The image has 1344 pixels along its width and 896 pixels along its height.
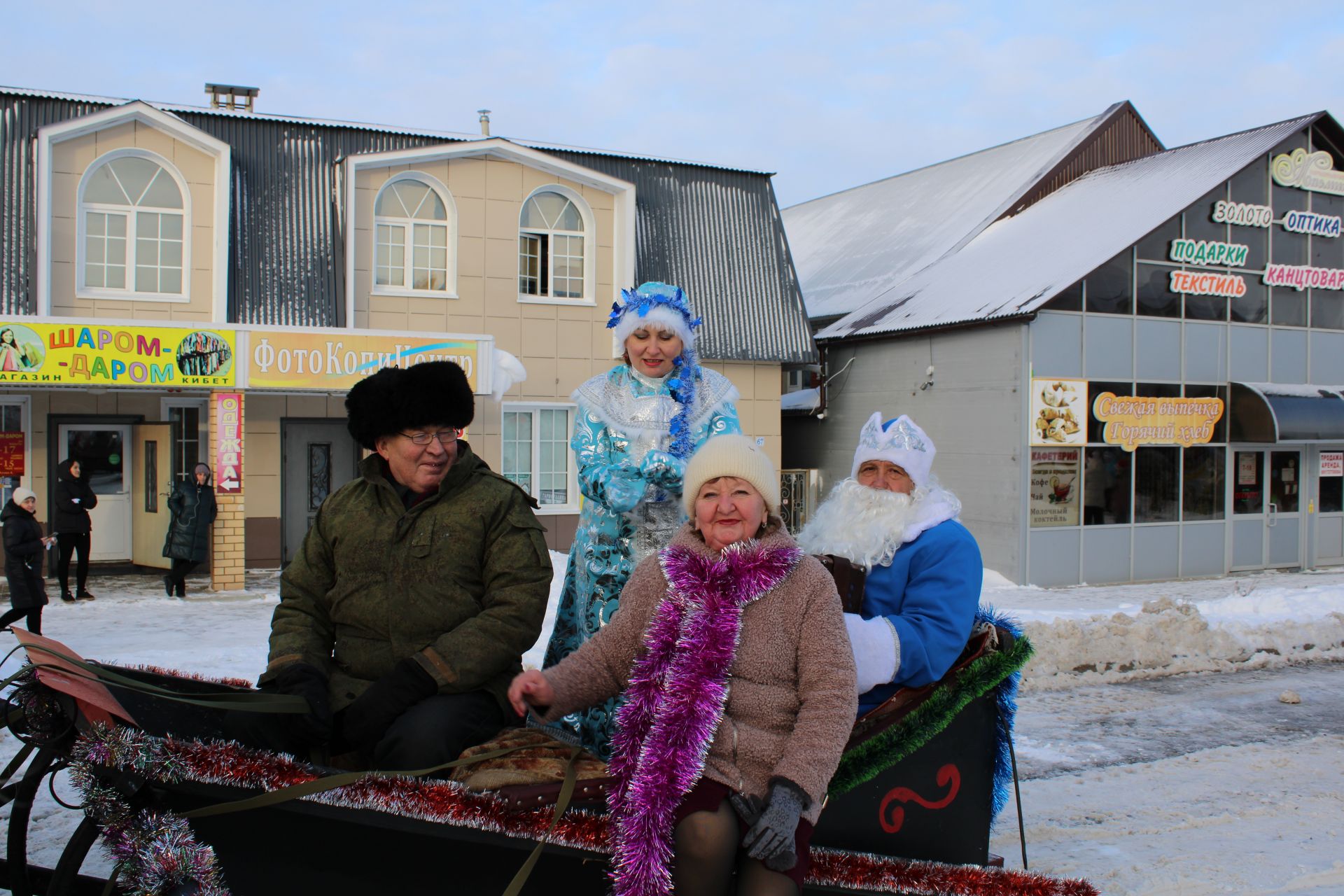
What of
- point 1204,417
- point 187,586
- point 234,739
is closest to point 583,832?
point 234,739

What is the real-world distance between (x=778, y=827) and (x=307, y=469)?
12.7 meters

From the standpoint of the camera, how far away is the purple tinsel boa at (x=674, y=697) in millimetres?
2404

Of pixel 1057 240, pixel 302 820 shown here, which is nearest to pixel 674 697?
pixel 302 820

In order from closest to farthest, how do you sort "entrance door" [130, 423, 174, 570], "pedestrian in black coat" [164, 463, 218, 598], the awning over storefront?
"pedestrian in black coat" [164, 463, 218, 598], "entrance door" [130, 423, 174, 570], the awning over storefront

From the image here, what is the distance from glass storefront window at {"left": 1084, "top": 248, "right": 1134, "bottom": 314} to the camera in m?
14.4

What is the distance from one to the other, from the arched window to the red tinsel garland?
12.0 m

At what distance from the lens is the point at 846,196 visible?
26297 mm

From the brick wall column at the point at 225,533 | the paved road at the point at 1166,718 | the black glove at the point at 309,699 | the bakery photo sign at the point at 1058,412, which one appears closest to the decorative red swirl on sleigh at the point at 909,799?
the black glove at the point at 309,699

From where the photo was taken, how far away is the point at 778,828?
234 cm

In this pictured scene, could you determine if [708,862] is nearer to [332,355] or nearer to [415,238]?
[332,355]

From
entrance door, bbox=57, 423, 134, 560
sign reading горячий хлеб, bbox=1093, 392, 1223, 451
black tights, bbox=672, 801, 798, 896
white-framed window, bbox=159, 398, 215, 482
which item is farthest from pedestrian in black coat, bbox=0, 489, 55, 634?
sign reading горячий хлеб, bbox=1093, 392, 1223, 451

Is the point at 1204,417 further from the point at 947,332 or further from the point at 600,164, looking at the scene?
the point at 600,164

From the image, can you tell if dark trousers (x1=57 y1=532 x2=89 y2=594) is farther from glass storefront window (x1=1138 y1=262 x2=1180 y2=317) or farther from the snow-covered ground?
glass storefront window (x1=1138 y1=262 x2=1180 y2=317)

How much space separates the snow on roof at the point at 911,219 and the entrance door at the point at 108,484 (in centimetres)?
1187
